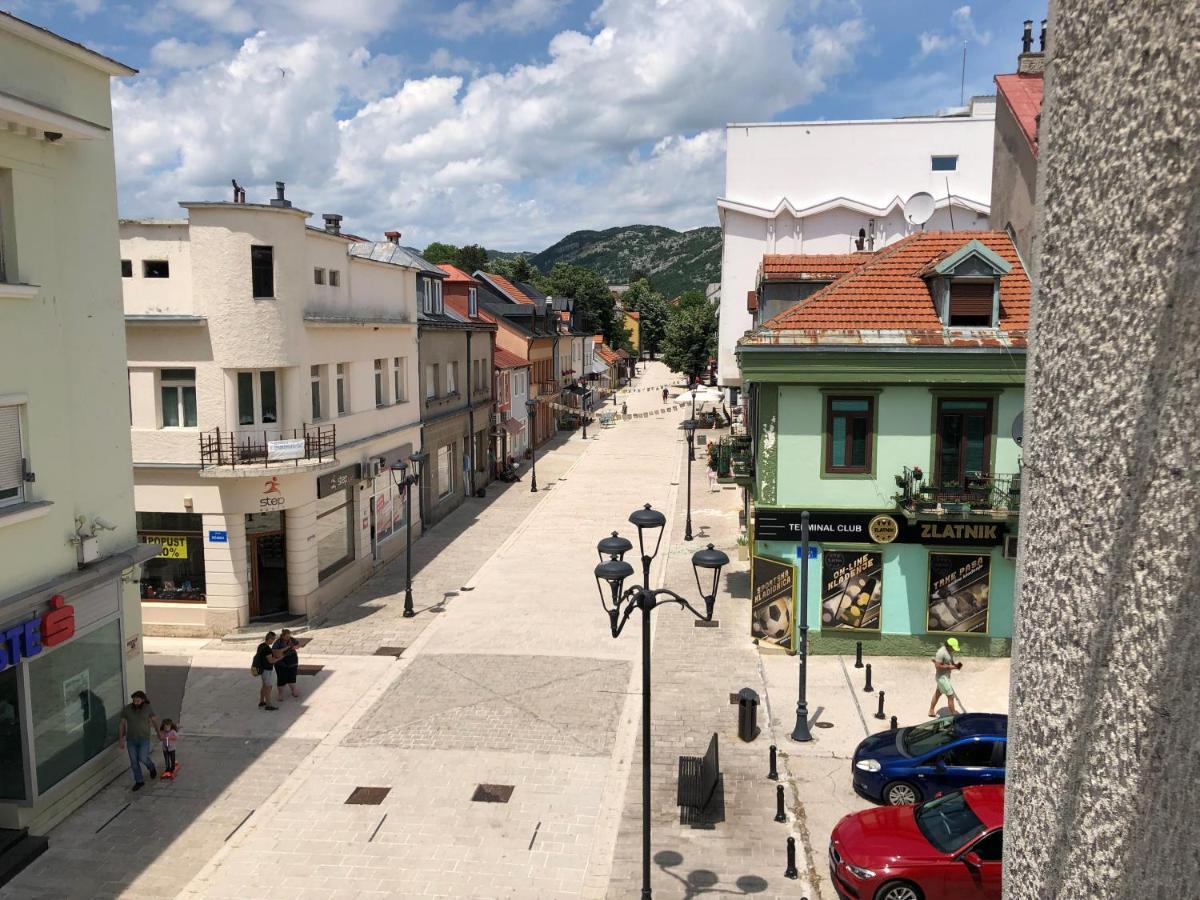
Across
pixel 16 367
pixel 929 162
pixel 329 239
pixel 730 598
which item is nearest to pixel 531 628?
pixel 730 598

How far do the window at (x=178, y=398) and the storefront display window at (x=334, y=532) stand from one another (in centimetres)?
361

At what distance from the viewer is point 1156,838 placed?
6.60 ft

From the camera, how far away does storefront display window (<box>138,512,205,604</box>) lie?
2047 cm

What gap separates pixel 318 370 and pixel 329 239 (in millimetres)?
3276

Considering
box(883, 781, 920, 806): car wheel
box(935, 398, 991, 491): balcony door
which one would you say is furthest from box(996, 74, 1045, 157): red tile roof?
box(883, 781, 920, 806): car wheel

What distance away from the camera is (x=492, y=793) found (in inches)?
534

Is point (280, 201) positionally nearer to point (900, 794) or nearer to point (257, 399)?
point (257, 399)

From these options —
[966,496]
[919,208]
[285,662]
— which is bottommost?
[285,662]

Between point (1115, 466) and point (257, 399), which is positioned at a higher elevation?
point (1115, 466)

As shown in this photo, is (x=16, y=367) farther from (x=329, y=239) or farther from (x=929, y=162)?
(x=929, y=162)

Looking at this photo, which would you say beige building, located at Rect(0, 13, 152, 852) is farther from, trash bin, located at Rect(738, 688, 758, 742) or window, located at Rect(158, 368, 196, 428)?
trash bin, located at Rect(738, 688, 758, 742)

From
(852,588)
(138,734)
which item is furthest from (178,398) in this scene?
(852,588)

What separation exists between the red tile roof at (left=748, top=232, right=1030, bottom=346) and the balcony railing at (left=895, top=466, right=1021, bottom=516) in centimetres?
285

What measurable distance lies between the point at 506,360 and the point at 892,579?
29.0 metres
